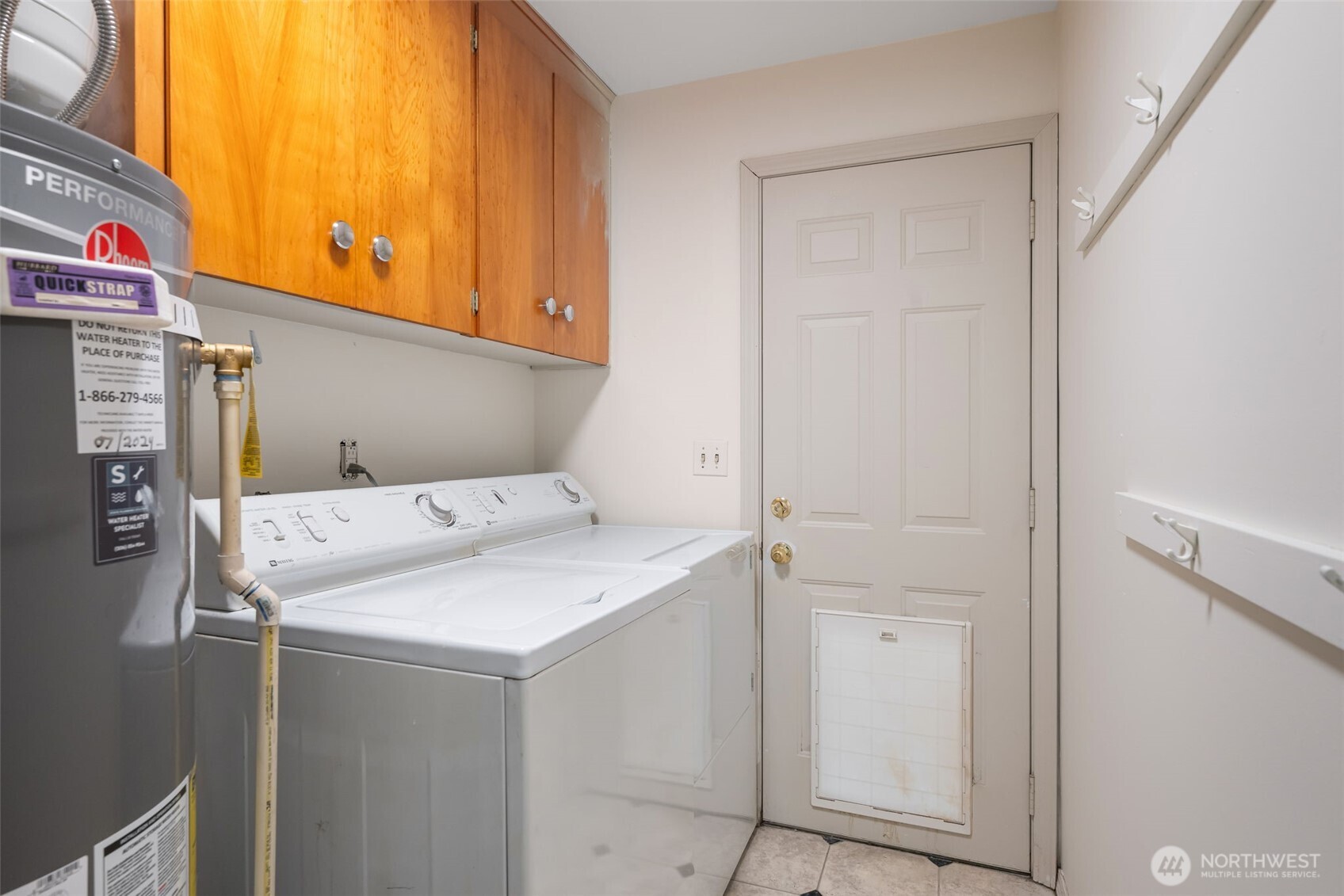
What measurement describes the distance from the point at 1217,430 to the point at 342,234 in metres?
1.38

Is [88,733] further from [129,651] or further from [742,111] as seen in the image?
[742,111]

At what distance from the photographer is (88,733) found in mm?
581

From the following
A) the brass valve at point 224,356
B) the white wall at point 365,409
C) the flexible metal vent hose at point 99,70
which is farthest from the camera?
the white wall at point 365,409

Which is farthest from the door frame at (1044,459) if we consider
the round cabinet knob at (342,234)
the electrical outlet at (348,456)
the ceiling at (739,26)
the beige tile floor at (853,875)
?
the electrical outlet at (348,456)

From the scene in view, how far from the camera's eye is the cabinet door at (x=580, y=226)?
1.97 metres

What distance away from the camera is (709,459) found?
2.17 metres

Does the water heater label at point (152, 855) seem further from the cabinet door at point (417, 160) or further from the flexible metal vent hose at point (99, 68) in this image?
the cabinet door at point (417, 160)

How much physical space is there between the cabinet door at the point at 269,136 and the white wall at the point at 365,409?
0.32 m

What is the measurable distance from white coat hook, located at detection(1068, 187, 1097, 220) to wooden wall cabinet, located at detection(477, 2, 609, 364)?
1.31 meters

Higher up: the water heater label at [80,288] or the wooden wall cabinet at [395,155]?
the wooden wall cabinet at [395,155]

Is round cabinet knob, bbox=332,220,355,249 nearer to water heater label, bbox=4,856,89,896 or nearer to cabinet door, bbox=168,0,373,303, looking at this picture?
cabinet door, bbox=168,0,373,303

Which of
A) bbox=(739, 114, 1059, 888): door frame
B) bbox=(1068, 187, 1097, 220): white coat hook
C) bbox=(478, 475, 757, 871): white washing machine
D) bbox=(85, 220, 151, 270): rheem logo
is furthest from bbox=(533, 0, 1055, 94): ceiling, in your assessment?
bbox=(85, 220, 151, 270): rheem logo

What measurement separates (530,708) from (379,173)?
1048 mm

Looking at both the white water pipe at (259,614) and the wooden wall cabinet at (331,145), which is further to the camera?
the wooden wall cabinet at (331,145)
